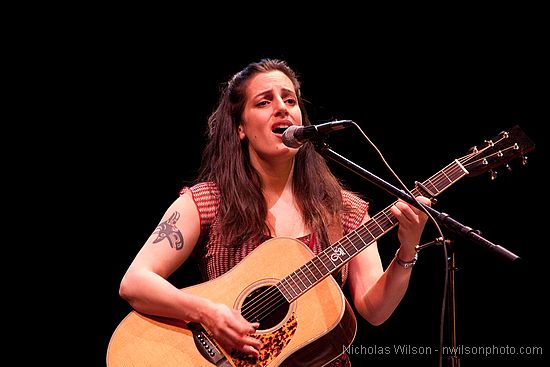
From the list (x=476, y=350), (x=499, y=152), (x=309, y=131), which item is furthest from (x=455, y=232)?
(x=476, y=350)

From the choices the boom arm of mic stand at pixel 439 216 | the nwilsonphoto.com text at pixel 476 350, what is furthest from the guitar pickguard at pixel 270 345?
the nwilsonphoto.com text at pixel 476 350

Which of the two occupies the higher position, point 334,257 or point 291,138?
point 291,138

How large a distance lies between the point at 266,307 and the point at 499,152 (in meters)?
1.12

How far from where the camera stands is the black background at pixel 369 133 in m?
3.72

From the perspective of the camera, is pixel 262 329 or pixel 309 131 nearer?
pixel 309 131

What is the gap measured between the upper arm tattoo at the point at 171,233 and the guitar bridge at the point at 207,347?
1.25ft

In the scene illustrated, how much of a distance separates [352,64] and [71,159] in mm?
1905

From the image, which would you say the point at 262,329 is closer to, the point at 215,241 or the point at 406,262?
the point at 215,241

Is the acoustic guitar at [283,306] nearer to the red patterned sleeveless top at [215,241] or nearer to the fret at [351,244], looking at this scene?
the fret at [351,244]

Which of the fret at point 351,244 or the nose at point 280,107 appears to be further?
the nose at point 280,107

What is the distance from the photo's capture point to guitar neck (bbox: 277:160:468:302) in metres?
2.61

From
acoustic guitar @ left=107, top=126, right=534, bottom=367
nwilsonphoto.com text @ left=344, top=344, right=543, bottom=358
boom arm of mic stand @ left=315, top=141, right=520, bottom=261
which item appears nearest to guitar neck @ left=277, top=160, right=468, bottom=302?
acoustic guitar @ left=107, top=126, right=534, bottom=367

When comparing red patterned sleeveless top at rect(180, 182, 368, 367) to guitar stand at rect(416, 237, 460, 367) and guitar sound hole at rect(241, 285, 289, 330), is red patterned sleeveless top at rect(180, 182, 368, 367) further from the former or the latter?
guitar stand at rect(416, 237, 460, 367)

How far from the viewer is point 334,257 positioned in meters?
2.65
